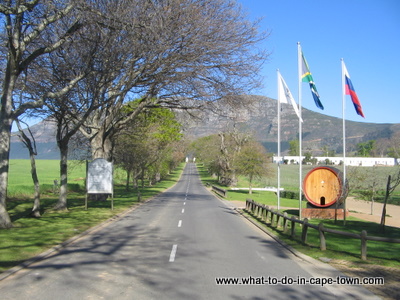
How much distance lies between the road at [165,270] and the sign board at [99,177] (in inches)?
354

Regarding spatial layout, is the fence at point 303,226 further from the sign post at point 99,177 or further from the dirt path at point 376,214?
the dirt path at point 376,214

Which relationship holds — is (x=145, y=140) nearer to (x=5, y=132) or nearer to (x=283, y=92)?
(x=283, y=92)

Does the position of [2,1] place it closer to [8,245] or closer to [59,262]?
[8,245]

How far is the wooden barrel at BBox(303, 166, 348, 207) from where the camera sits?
22.7 meters

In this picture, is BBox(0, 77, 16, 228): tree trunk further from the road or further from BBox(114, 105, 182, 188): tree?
BBox(114, 105, 182, 188): tree

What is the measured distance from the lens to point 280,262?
32.6 feet

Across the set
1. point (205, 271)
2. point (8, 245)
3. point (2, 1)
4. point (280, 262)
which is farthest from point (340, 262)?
point (2, 1)

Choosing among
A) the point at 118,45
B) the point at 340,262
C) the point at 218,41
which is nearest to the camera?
the point at 340,262

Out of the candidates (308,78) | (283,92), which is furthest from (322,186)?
(308,78)

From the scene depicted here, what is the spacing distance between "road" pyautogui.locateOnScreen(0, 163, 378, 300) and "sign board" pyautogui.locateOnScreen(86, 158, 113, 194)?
29.5 feet

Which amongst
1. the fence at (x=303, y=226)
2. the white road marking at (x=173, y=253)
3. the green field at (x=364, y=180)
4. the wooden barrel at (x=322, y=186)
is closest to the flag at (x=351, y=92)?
the green field at (x=364, y=180)

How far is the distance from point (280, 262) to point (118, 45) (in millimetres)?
11493

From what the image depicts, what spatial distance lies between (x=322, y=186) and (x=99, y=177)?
12.6 metres

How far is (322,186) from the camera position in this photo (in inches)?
906
